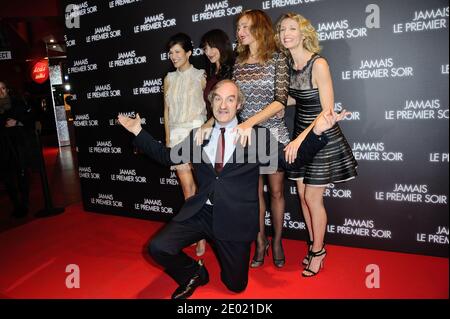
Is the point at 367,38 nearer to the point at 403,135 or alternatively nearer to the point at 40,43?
the point at 403,135

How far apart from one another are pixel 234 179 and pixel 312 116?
761mm

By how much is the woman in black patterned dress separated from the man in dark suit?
274mm

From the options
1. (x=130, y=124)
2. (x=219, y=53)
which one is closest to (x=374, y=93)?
(x=219, y=53)

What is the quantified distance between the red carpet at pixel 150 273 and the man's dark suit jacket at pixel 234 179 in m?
0.56

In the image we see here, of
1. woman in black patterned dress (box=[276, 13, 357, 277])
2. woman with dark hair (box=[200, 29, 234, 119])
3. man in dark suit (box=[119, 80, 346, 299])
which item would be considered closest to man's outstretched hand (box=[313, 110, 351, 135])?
man in dark suit (box=[119, 80, 346, 299])

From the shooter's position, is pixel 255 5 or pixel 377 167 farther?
pixel 255 5

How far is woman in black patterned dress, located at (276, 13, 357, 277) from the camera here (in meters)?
2.44

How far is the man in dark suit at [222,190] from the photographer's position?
2357 mm

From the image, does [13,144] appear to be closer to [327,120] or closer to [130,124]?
[130,124]

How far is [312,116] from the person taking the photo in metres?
2.57

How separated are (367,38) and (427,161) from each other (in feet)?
3.73

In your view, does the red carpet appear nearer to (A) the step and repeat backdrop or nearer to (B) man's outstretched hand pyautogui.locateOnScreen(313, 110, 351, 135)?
(A) the step and repeat backdrop

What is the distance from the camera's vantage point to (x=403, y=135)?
2.93 m

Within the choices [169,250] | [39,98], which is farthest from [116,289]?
[39,98]
